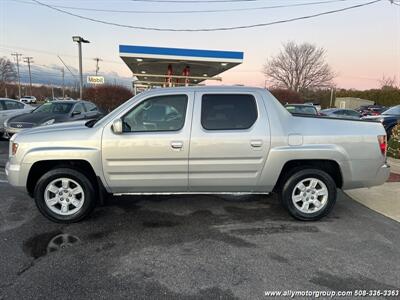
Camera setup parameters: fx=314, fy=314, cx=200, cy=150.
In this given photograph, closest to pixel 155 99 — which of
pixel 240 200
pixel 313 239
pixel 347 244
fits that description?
pixel 240 200

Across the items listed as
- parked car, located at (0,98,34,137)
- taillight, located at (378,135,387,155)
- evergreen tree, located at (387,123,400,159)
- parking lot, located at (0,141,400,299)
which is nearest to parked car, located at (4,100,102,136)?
parked car, located at (0,98,34,137)

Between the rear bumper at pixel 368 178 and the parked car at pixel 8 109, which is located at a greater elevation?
the parked car at pixel 8 109

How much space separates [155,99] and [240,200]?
2.32m

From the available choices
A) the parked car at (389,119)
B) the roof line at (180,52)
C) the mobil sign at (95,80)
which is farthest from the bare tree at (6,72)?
the parked car at (389,119)

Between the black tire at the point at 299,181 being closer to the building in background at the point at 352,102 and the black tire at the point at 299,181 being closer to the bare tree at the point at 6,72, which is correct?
the building in background at the point at 352,102

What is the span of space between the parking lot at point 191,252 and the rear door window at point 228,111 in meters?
1.39

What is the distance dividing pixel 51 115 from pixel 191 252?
9106mm

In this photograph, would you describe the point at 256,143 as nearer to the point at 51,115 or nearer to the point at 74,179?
the point at 74,179

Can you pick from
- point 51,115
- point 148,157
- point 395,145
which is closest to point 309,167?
point 148,157

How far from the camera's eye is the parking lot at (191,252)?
2963mm

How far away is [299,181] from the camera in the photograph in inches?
177

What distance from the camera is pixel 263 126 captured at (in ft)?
14.1

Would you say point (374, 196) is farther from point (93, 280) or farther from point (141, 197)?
point (93, 280)

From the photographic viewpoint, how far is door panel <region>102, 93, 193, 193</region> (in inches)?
165
